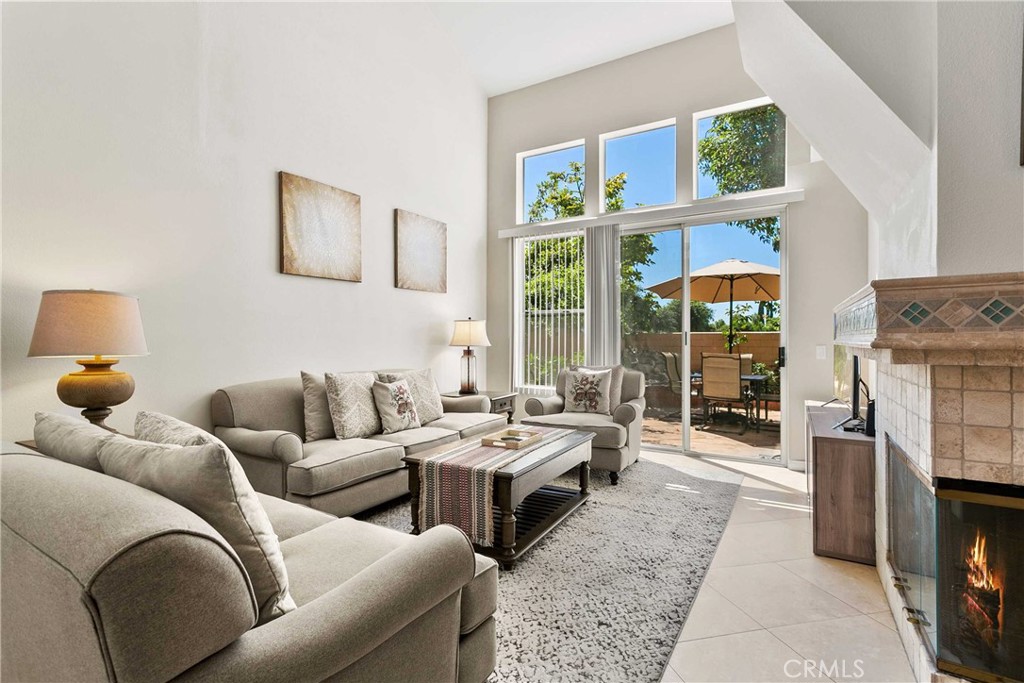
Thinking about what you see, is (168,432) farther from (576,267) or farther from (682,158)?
(682,158)

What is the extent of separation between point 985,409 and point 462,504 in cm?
199

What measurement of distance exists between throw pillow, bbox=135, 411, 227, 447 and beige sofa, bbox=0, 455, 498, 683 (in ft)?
0.78

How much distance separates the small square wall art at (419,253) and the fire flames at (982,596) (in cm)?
403

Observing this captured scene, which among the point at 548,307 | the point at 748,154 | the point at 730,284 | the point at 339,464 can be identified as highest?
the point at 748,154

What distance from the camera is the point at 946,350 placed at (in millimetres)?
1173

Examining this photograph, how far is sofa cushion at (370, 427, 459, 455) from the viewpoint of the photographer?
321 cm

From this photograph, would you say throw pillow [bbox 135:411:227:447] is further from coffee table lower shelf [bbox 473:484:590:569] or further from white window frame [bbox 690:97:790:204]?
white window frame [bbox 690:97:790:204]

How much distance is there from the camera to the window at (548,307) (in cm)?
530

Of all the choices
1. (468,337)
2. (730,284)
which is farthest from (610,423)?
(730,284)

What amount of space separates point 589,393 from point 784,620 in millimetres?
2455

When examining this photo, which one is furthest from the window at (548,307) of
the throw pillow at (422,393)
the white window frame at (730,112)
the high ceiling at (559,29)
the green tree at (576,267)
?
the high ceiling at (559,29)

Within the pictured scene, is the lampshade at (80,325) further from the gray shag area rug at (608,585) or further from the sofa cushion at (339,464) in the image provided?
the gray shag area rug at (608,585)

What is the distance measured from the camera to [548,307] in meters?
5.49

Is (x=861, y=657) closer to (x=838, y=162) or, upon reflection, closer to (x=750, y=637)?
(x=750, y=637)
